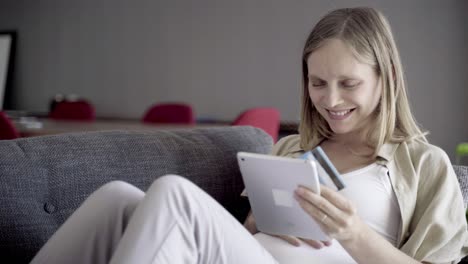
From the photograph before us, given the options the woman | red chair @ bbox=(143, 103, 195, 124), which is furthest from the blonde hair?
red chair @ bbox=(143, 103, 195, 124)

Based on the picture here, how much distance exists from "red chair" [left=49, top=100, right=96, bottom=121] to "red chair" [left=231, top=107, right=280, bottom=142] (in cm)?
223

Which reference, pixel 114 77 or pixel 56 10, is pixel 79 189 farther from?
pixel 56 10

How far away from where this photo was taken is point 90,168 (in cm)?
151

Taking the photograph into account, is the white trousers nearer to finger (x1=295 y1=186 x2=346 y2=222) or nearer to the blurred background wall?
finger (x1=295 y1=186 x2=346 y2=222)

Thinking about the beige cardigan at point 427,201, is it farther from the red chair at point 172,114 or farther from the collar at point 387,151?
the red chair at point 172,114

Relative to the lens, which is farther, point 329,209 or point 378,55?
point 378,55

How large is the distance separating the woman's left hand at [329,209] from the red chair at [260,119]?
196 cm

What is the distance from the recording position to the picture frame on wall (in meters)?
6.90

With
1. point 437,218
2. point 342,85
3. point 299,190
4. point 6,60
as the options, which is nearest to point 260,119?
point 342,85

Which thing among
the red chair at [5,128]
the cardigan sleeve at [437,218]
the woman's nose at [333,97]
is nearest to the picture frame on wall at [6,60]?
the red chair at [5,128]

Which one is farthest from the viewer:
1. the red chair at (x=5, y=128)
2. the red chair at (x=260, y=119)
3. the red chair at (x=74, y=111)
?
the red chair at (x=74, y=111)

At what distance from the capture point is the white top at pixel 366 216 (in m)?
1.37

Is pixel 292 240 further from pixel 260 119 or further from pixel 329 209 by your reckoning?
pixel 260 119

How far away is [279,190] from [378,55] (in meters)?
0.43
